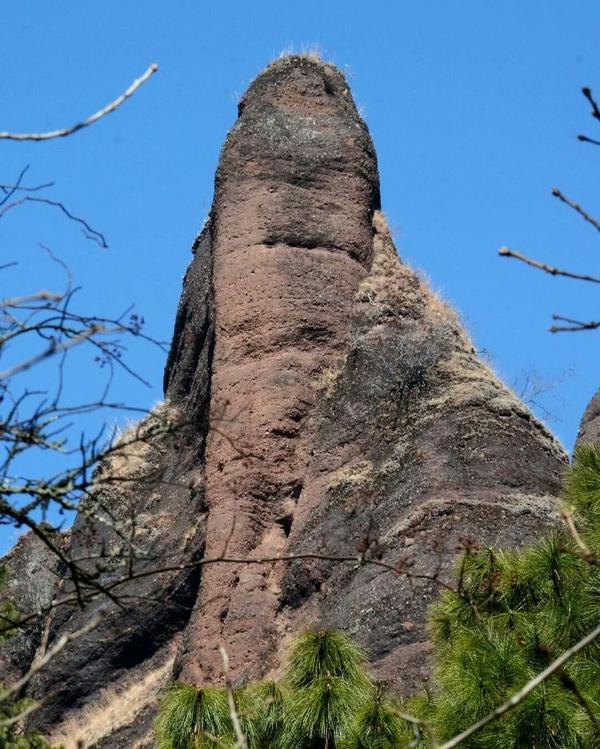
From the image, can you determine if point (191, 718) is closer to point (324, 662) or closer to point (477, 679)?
point (324, 662)

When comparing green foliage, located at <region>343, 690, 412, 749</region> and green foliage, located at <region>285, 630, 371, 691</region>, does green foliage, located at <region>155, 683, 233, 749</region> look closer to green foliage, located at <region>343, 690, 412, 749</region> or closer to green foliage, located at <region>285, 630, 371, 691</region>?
green foliage, located at <region>285, 630, 371, 691</region>

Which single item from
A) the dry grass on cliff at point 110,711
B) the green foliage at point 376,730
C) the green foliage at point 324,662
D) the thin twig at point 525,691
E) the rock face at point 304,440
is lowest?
the thin twig at point 525,691

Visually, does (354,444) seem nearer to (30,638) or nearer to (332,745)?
(30,638)

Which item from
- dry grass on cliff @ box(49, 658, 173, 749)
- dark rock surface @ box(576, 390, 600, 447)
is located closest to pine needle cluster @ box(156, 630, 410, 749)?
dry grass on cliff @ box(49, 658, 173, 749)

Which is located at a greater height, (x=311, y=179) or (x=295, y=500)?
(x=311, y=179)

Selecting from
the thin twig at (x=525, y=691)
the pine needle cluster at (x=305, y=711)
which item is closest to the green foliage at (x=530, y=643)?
the pine needle cluster at (x=305, y=711)

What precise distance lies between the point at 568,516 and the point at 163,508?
2063cm

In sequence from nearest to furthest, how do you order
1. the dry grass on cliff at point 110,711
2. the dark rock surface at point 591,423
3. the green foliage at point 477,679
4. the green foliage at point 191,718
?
1. the green foliage at point 477,679
2. the green foliage at point 191,718
3. the dark rock surface at point 591,423
4. the dry grass on cliff at point 110,711

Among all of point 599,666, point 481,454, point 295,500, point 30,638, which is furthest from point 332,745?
point 30,638

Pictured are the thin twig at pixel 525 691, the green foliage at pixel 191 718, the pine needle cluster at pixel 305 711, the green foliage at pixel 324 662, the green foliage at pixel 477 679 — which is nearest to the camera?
the thin twig at pixel 525 691

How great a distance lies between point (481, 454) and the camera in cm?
2034

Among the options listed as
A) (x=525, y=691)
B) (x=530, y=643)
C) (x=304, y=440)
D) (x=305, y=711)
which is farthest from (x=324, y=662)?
(x=304, y=440)

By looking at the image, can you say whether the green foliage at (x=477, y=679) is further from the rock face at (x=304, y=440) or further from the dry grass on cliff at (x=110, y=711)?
the dry grass on cliff at (x=110, y=711)

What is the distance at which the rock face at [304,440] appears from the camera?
19688 millimetres
